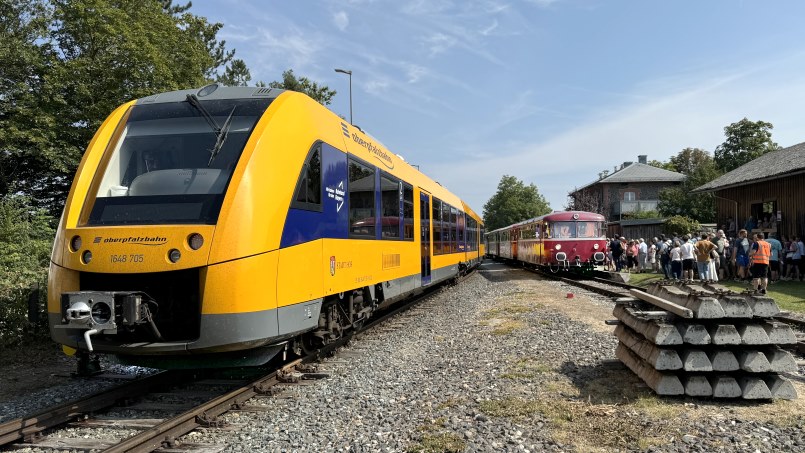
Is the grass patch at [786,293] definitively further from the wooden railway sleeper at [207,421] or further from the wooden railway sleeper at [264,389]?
the wooden railway sleeper at [207,421]

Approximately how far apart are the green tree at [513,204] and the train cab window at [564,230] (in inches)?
2035

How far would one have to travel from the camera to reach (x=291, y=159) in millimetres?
5469

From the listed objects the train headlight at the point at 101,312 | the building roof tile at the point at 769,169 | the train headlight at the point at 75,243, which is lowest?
the train headlight at the point at 101,312

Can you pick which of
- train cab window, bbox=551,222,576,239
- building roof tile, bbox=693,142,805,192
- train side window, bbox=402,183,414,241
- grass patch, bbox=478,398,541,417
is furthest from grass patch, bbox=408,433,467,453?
building roof tile, bbox=693,142,805,192

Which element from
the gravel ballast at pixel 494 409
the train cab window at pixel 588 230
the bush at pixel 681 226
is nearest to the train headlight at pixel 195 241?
the gravel ballast at pixel 494 409

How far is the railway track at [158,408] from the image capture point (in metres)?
4.22

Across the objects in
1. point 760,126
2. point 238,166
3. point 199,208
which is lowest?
point 199,208

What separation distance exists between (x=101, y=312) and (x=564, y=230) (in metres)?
19.6

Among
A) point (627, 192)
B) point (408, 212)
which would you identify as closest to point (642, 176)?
point (627, 192)

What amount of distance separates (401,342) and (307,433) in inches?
165

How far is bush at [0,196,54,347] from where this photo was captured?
7695 mm

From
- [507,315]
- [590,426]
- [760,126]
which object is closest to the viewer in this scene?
[590,426]

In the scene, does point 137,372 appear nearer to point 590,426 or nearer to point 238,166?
point 238,166

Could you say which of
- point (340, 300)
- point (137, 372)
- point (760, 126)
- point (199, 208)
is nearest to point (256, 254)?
point (199, 208)
